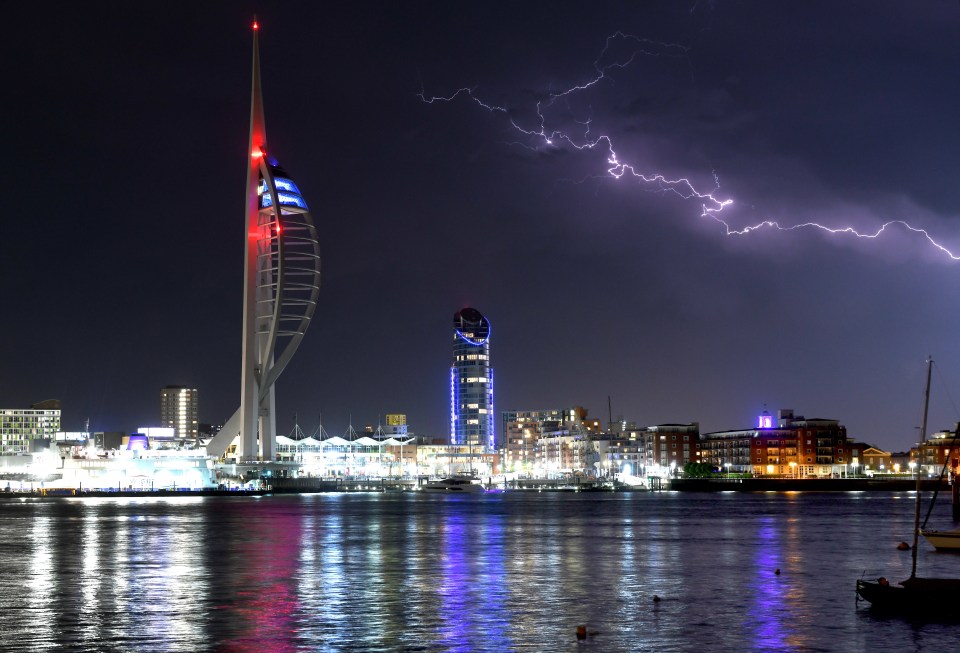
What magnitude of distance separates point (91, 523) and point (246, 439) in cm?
8786

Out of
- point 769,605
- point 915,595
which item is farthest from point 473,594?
point 915,595

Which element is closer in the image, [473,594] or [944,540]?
[473,594]

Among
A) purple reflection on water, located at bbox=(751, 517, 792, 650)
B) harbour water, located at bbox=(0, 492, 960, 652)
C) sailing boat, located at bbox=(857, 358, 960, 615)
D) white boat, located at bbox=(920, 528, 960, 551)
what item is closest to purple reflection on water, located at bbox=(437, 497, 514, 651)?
harbour water, located at bbox=(0, 492, 960, 652)

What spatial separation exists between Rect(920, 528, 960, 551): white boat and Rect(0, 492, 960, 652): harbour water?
536 millimetres

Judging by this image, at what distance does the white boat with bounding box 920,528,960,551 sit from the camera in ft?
201

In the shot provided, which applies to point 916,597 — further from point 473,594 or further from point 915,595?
point 473,594

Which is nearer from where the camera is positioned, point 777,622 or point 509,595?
point 777,622

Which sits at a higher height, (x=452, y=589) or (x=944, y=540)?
(x=452, y=589)

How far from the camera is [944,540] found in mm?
61594

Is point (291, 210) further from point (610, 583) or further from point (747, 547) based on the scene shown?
point (610, 583)

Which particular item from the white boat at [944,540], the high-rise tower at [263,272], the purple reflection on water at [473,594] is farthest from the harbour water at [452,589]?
the high-rise tower at [263,272]

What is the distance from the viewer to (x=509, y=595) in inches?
1606

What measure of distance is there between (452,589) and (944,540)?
30619 mm

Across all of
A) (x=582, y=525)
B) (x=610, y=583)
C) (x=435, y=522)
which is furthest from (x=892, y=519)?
(x=610, y=583)
